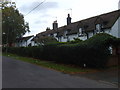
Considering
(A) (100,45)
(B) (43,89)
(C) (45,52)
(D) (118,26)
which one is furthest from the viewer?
(D) (118,26)

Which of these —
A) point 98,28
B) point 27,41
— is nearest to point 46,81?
point 98,28

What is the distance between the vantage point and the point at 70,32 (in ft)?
122

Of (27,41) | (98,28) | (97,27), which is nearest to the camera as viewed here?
(98,28)

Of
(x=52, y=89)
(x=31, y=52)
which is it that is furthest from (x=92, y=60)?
(x=31, y=52)

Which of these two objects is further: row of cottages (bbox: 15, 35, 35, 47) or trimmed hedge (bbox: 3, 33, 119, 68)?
row of cottages (bbox: 15, 35, 35, 47)

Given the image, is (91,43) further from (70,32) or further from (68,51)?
(70,32)

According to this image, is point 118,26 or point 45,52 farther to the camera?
point 118,26

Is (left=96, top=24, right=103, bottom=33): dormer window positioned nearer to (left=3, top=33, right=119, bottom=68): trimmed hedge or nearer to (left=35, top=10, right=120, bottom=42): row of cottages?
(left=35, top=10, right=120, bottom=42): row of cottages

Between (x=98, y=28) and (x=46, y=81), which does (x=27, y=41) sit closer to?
(x=98, y=28)

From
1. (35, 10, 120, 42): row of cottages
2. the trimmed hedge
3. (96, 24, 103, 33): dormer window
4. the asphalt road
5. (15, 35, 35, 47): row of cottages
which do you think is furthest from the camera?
(15, 35, 35, 47): row of cottages

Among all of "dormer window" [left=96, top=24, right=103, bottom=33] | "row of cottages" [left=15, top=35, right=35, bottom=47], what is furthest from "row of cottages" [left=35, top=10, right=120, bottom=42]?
"row of cottages" [left=15, top=35, right=35, bottom=47]

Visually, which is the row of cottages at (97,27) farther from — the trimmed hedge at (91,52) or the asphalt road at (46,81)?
the asphalt road at (46,81)

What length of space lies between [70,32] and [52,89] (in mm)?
29685

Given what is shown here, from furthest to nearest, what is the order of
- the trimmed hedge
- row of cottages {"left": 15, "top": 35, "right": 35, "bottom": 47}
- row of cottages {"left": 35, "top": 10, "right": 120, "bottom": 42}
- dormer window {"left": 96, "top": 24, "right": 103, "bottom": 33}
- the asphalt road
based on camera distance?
row of cottages {"left": 15, "top": 35, "right": 35, "bottom": 47} → dormer window {"left": 96, "top": 24, "right": 103, "bottom": 33} → row of cottages {"left": 35, "top": 10, "right": 120, "bottom": 42} → the trimmed hedge → the asphalt road
